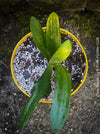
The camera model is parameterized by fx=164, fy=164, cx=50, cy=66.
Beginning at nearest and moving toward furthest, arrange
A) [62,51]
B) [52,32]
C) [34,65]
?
1. [62,51]
2. [52,32]
3. [34,65]

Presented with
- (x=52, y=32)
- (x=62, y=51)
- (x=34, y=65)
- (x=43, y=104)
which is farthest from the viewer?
(x=43, y=104)

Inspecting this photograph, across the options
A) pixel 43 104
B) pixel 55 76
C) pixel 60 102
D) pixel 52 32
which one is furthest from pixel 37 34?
pixel 43 104

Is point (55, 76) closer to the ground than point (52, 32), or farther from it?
closer to the ground

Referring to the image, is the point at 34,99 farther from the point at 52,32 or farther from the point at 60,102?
the point at 52,32

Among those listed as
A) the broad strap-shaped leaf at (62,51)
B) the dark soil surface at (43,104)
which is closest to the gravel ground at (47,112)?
the dark soil surface at (43,104)

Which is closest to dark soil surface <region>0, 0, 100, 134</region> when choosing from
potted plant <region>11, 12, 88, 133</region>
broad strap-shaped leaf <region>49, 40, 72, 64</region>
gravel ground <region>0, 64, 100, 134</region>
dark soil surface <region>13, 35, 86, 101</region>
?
gravel ground <region>0, 64, 100, 134</region>

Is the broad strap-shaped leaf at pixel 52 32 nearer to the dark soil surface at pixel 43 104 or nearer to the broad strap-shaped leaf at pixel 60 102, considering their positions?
the broad strap-shaped leaf at pixel 60 102

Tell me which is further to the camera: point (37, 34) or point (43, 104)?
point (43, 104)

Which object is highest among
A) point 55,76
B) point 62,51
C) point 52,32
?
point 52,32
